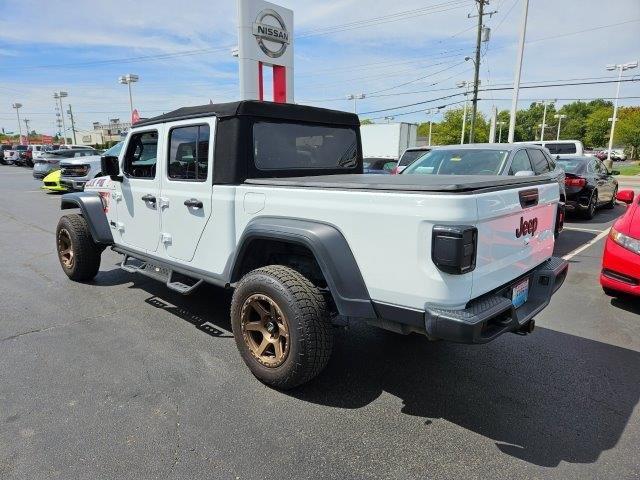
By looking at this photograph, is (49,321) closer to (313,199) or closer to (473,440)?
(313,199)

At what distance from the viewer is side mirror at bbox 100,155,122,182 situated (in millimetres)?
4477

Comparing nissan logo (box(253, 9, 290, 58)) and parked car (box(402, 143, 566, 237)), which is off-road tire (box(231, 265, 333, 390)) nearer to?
parked car (box(402, 143, 566, 237))

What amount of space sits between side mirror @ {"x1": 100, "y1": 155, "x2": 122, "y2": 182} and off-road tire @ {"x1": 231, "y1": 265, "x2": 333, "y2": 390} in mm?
2419

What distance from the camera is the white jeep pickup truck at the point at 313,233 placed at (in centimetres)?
236

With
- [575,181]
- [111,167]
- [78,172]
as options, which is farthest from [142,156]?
[78,172]

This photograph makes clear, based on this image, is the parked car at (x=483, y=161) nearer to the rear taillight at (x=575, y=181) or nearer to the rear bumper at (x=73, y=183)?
the rear taillight at (x=575, y=181)

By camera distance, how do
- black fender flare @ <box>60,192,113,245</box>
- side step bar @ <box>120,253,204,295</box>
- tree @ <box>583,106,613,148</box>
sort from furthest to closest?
tree @ <box>583,106,613,148</box>, black fender flare @ <box>60,192,113,245</box>, side step bar @ <box>120,253,204,295</box>

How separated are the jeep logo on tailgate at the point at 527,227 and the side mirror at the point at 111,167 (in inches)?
150

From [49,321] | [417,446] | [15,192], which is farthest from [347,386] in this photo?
[15,192]

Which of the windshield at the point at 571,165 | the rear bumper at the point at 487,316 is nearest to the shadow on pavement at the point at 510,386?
the rear bumper at the point at 487,316

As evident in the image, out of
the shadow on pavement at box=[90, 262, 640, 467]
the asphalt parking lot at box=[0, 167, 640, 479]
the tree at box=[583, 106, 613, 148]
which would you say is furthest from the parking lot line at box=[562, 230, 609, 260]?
the tree at box=[583, 106, 613, 148]

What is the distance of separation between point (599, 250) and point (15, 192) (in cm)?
1916

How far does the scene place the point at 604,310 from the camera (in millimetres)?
4699

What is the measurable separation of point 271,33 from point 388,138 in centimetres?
1542
